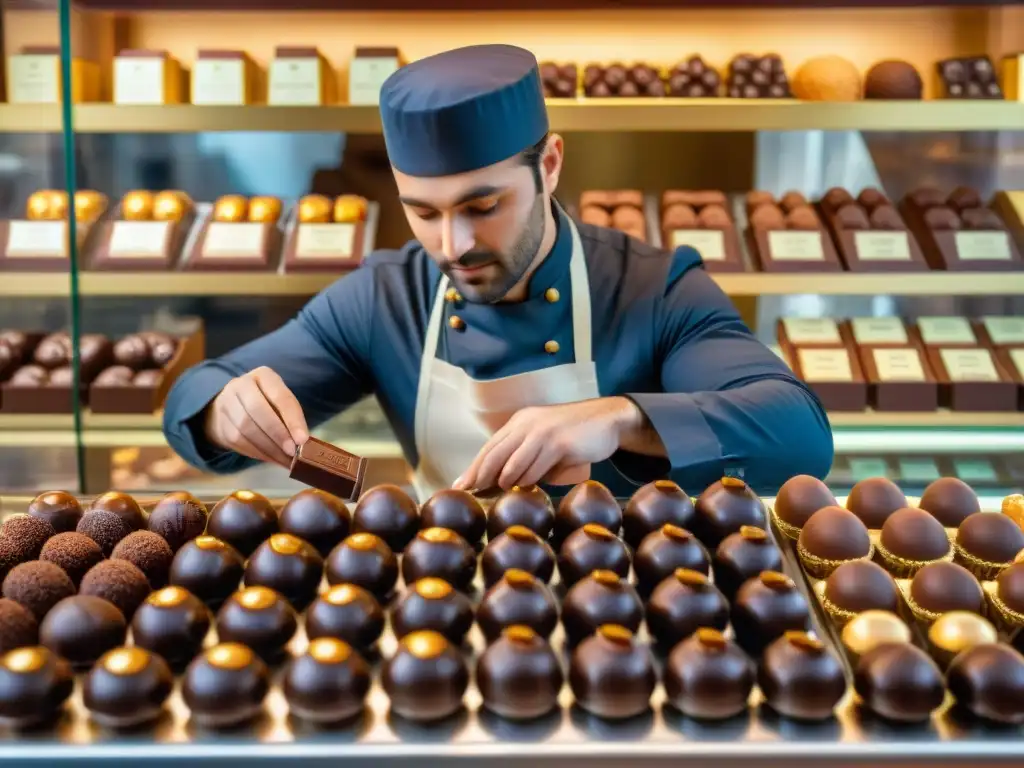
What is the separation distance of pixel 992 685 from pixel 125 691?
0.61 m

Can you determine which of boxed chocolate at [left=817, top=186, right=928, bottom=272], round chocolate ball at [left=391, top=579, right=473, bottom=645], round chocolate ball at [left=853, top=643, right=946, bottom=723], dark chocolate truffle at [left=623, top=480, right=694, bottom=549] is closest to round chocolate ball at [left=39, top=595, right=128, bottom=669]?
round chocolate ball at [left=391, top=579, right=473, bottom=645]

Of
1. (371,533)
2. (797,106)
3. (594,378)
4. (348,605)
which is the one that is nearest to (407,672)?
(348,605)

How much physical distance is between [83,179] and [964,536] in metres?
2.40

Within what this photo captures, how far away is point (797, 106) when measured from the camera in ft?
7.95

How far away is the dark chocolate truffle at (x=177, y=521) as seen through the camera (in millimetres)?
1063

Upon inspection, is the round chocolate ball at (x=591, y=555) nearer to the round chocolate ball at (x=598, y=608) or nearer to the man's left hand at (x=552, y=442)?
the round chocolate ball at (x=598, y=608)

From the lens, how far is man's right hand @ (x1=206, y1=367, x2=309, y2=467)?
157cm

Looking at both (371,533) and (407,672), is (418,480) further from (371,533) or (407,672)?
(407,672)

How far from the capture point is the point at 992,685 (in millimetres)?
775

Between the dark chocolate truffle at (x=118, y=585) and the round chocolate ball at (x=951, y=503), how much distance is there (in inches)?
30.8

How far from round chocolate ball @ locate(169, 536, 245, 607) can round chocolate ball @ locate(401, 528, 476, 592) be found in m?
0.15

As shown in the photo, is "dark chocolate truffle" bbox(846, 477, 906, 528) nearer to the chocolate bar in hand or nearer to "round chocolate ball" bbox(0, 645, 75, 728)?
the chocolate bar in hand

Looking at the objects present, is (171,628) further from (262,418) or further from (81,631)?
(262,418)

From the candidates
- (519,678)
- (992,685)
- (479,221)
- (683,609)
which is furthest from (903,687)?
→ (479,221)
